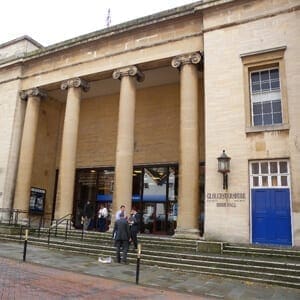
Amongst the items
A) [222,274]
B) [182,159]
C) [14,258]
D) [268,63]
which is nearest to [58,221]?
[14,258]

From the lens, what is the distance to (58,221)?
56.3 ft

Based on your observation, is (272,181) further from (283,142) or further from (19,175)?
(19,175)

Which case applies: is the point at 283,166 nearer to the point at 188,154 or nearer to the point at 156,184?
the point at 188,154

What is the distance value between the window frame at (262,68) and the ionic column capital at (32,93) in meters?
11.7

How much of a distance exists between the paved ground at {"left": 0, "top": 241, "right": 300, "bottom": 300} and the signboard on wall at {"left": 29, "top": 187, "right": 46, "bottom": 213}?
33.5 ft

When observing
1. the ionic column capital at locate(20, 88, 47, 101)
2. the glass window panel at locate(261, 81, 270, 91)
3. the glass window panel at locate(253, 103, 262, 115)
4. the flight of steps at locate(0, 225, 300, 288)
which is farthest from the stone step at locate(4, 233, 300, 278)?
the ionic column capital at locate(20, 88, 47, 101)

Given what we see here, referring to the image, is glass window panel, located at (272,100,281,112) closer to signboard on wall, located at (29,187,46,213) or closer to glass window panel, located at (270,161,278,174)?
glass window panel, located at (270,161,278,174)

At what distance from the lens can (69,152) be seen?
1848 centimetres

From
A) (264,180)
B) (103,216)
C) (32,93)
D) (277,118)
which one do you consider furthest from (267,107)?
(32,93)

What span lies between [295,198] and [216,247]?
10.7 ft

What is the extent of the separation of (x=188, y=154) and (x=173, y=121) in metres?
5.40

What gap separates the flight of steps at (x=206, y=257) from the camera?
984 centimetres

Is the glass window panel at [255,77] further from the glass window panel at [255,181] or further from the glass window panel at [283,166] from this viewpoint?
the glass window panel at [255,181]

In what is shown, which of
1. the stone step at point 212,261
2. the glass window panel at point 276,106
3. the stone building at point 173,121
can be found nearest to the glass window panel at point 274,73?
the stone building at point 173,121
